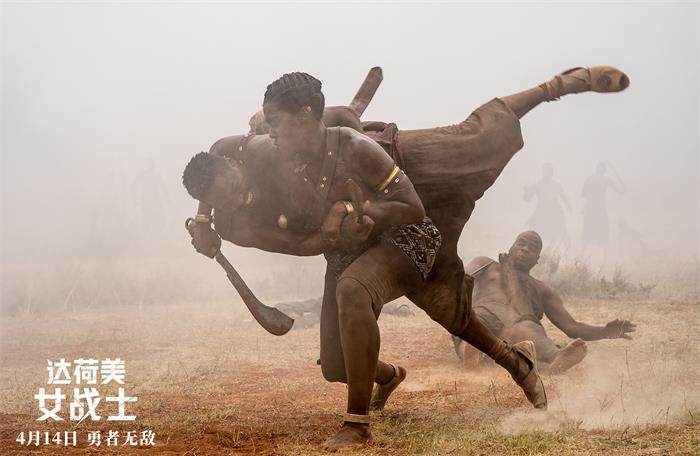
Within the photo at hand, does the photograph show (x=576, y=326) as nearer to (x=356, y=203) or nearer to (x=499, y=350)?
(x=499, y=350)

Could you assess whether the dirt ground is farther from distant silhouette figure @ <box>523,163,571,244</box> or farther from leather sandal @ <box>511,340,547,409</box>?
distant silhouette figure @ <box>523,163,571,244</box>

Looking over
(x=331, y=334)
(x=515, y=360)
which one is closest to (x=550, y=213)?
(x=515, y=360)

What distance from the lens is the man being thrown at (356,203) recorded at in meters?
3.91

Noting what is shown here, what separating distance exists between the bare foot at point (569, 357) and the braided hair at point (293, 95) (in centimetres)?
269

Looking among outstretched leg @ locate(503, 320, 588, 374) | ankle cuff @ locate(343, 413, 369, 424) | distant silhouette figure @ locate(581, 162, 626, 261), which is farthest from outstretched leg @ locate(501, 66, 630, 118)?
distant silhouette figure @ locate(581, 162, 626, 261)

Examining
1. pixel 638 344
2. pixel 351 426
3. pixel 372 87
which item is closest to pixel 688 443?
pixel 351 426

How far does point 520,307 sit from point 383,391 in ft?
6.81

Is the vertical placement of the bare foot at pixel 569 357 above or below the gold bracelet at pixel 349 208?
below

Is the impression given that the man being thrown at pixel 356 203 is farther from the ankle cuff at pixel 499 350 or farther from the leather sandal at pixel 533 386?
the leather sandal at pixel 533 386

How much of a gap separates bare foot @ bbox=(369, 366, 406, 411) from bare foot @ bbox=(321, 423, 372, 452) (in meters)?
1.08

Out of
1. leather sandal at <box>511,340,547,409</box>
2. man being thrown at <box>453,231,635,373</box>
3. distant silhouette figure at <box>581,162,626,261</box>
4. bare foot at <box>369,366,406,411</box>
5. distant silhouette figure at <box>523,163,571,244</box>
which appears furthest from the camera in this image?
distant silhouette figure at <box>581,162,626,261</box>

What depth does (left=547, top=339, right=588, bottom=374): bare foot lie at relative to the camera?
18.7 feet

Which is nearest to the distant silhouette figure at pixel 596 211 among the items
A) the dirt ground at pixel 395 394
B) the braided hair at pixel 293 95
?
the dirt ground at pixel 395 394

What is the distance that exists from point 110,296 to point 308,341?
5493 millimetres
